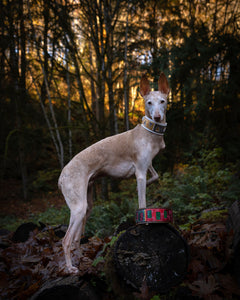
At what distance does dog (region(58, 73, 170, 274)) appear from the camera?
3.21 meters

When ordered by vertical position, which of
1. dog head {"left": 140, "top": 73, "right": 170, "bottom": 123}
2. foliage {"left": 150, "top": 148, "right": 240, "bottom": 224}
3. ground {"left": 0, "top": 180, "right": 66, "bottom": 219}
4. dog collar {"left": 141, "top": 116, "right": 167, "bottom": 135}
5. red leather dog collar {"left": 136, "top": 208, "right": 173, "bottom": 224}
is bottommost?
ground {"left": 0, "top": 180, "right": 66, "bottom": 219}

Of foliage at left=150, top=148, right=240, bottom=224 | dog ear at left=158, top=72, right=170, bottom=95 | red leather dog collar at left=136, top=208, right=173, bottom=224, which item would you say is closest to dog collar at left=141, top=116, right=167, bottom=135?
dog ear at left=158, top=72, right=170, bottom=95

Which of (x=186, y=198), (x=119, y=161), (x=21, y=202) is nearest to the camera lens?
(x=119, y=161)

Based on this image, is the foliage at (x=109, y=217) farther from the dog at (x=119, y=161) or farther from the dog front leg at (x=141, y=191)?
the dog front leg at (x=141, y=191)

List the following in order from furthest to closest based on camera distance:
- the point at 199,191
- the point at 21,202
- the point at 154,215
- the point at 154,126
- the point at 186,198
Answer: the point at 21,202 < the point at 199,191 < the point at 186,198 < the point at 154,126 < the point at 154,215

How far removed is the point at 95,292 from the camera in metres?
2.60

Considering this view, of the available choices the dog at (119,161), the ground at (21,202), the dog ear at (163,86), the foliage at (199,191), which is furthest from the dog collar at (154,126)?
the ground at (21,202)

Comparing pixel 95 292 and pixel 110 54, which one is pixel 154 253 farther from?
pixel 110 54

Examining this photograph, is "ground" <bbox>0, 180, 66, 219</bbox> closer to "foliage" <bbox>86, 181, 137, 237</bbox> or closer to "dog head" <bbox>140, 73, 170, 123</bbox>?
"foliage" <bbox>86, 181, 137, 237</bbox>

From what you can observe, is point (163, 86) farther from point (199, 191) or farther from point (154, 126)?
point (199, 191)

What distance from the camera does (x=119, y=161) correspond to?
3443 millimetres

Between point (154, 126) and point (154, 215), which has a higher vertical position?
point (154, 126)

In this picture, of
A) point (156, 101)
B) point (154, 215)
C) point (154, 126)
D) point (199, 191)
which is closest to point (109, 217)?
point (199, 191)

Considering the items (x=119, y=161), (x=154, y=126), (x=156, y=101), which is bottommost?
(x=119, y=161)
